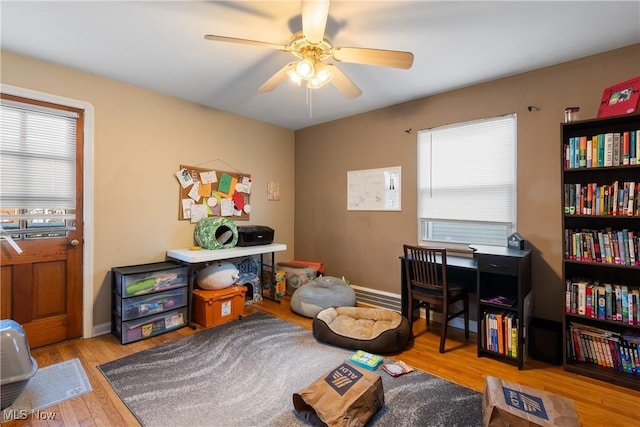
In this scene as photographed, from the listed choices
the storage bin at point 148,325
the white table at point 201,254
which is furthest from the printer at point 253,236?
the storage bin at point 148,325

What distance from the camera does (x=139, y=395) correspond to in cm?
186

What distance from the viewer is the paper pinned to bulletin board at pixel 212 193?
3277 mm

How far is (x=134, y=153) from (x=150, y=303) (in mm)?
1482

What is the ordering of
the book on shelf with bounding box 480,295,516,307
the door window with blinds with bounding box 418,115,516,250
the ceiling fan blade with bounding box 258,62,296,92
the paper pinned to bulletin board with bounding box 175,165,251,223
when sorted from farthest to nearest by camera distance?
the paper pinned to bulletin board with bounding box 175,165,251,223 → the door window with blinds with bounding box 418,115,516,250 → the book on shelf with bounding box 480,295,516,307 → the ceiling fan blade with bounding box 258,62,296,92

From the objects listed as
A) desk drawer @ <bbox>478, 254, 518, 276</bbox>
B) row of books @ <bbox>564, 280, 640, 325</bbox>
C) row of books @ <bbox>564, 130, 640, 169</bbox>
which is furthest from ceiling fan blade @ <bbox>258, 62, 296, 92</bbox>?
row of books @ <bbox>564, 280, 640, 325</bbox>

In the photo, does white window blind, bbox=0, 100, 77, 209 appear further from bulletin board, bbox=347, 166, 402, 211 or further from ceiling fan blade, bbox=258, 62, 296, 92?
bulletin board, bbox=347, 166, 402, 211

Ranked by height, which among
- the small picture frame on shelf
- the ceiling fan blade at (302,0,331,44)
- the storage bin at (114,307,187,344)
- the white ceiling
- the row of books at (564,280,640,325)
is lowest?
the storage bin at (114,307,187,344)

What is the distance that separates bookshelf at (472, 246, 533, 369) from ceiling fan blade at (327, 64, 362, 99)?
1659 mm

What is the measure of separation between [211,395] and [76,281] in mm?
1751

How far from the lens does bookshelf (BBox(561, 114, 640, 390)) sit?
2.00 meters

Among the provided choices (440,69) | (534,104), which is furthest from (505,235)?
(440,69)

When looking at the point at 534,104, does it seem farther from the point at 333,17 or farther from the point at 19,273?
the point at 19,273

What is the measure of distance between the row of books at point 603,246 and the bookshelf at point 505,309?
305mm

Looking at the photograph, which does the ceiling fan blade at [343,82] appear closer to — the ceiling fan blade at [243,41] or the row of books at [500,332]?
the ceiling fan blade at [243,41]
